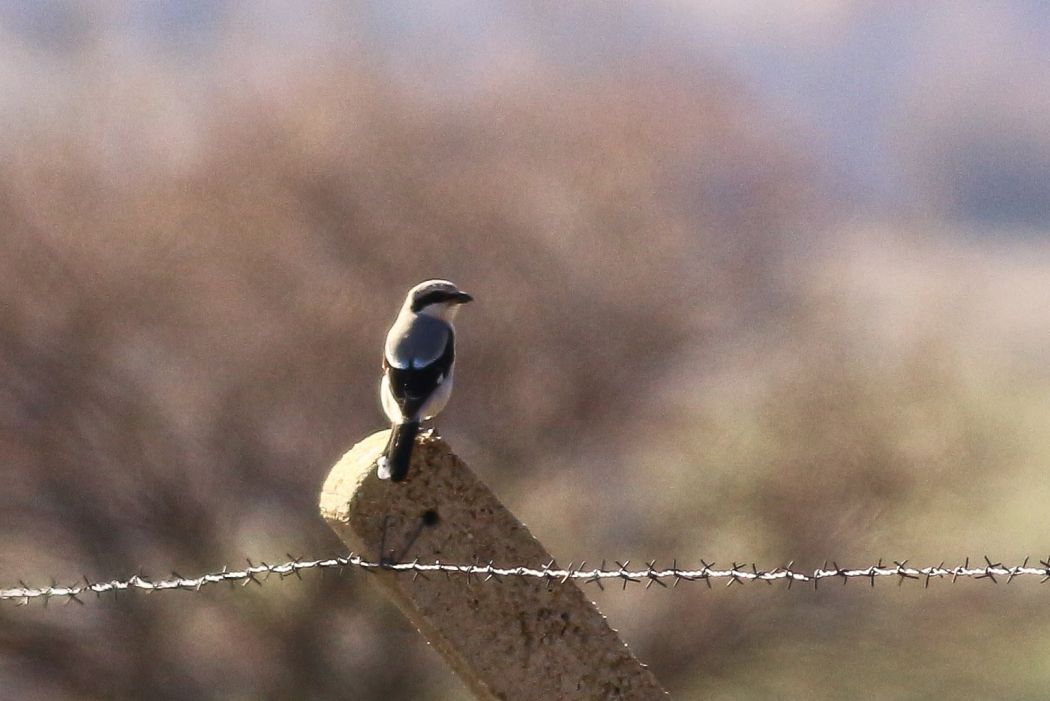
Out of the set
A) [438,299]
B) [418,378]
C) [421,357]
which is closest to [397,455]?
[418,378]

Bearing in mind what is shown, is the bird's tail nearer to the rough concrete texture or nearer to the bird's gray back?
the rough concrete texture

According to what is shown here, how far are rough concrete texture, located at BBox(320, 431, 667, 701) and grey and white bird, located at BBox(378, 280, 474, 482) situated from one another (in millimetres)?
939

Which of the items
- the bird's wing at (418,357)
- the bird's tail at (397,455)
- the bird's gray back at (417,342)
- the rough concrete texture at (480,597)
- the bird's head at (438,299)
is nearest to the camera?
the rough concrete texture at (480,597)

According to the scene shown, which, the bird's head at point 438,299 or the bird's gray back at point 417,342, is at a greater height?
the bird's head at point 438,299

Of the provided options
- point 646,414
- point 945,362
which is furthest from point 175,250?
point 945,362

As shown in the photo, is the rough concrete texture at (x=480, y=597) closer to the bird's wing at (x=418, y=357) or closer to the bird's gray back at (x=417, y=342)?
the bird's wing at (x=418, y=357)

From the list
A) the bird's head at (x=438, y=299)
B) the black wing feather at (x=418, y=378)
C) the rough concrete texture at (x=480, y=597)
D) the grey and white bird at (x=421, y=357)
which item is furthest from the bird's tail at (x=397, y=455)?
the bird's head at (x=438, y=299)

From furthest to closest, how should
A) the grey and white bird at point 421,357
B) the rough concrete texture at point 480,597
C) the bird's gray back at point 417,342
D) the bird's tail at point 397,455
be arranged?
the bird's gray back at point 417,342 → the grey and white bird at point 421,357 → the bird's tail at point 397,455 → the rough concrete texture at point 480,597

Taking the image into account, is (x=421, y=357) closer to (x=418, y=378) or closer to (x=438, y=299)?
(x=418, y=378)

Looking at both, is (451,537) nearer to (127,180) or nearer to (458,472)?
(458,472)

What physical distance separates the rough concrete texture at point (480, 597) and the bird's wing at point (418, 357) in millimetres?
1271

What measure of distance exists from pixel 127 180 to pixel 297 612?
2.71 meters

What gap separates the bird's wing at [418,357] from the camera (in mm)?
3678

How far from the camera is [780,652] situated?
29.0ft
